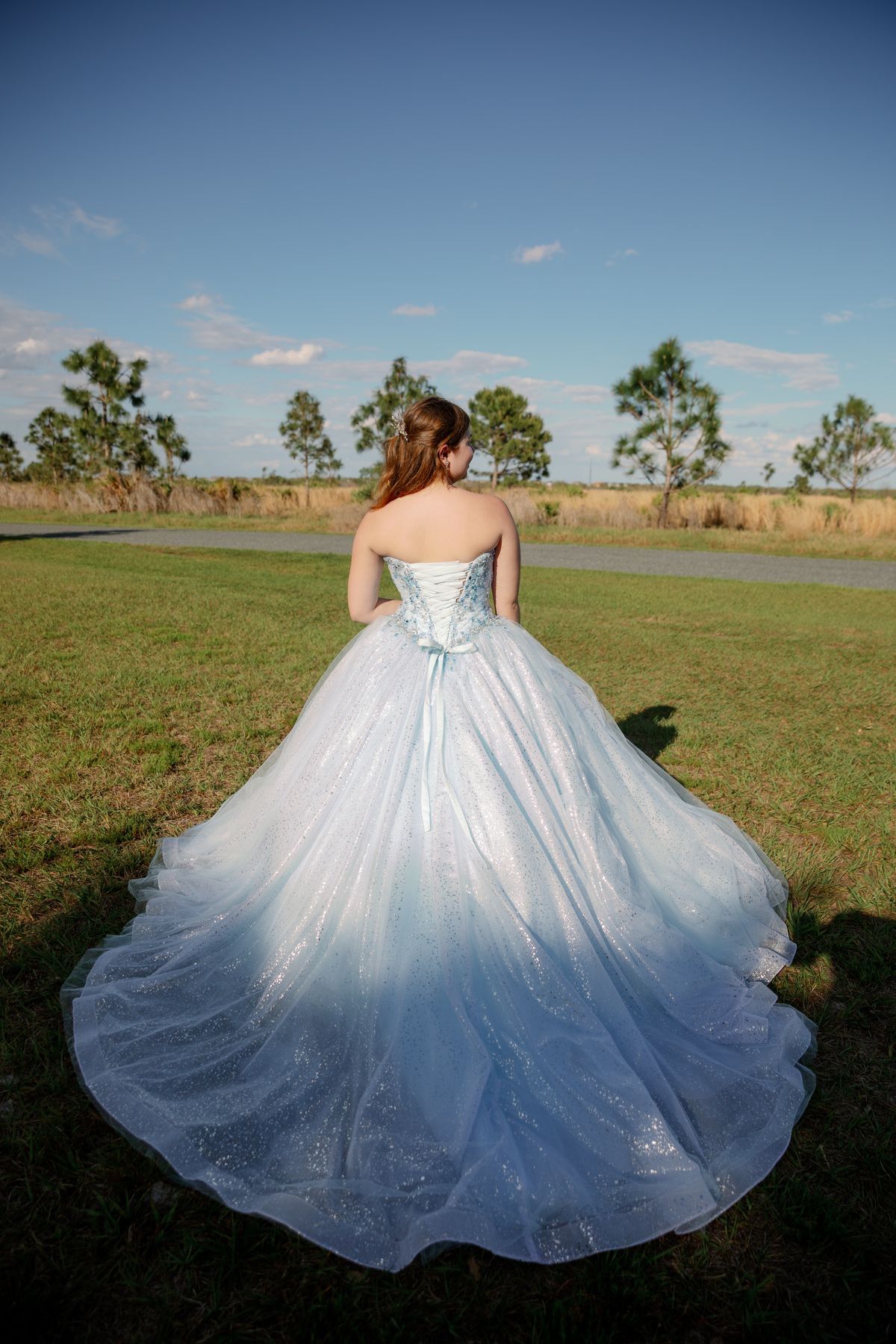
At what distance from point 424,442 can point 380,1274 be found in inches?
106

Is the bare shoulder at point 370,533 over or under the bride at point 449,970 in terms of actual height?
over

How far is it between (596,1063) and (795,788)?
3651 millimetres

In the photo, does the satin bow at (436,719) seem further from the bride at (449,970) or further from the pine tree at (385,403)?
the pine tree at (385,403)

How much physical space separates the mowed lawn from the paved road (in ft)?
25.2

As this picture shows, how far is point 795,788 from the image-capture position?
5480mm

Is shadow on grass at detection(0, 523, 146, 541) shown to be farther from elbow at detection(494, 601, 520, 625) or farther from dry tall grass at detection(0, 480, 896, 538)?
elbow at detection(494, 601, 520, 625)

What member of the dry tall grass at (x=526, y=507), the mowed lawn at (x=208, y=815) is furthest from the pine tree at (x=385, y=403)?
the mowed lawn at (x=208, y=815)

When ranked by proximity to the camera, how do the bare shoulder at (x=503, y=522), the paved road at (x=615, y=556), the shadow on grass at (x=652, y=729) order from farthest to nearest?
the paved road at (x=615, y=556), the shadow on grass at (x=652, y=729), the bare shoulder at (x=503, y=522)

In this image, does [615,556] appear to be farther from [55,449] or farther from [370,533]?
[55,449]

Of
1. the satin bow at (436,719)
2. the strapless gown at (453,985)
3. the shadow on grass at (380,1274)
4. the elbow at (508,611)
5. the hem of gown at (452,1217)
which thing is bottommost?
the shadow on grass at (380,1274)

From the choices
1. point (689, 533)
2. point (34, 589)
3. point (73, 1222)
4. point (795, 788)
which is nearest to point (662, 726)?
point (795, 788)

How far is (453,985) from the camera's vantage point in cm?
260

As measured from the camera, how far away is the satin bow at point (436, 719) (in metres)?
2.90

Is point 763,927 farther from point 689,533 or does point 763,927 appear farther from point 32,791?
point 689,533
